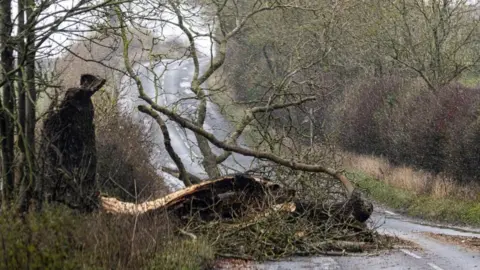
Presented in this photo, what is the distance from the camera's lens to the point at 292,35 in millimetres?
34812

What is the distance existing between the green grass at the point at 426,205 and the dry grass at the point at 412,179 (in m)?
0.23

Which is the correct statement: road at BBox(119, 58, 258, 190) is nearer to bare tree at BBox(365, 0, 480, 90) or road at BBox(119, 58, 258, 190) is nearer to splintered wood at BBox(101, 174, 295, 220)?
splintered wood at BBox(101, 174, 295, 220)

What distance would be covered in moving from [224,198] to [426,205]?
1295 centimetres

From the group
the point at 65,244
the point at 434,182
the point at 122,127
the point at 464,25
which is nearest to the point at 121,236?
the point at 65,244

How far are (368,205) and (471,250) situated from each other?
2.73 meters

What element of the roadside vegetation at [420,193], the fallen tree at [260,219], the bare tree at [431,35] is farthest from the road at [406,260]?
the bare tree at [431,35]

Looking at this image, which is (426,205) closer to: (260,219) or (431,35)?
(431,35)

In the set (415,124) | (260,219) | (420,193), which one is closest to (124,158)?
(260,219)

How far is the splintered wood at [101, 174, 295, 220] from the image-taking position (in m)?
15.0

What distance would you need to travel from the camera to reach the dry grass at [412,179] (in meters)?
25.5

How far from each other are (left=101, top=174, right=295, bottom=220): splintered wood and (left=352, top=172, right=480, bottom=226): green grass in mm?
6634

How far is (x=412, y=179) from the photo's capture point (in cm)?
2855

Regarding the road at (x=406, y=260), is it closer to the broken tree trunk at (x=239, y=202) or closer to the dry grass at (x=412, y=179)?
the broken tree trunk at (x=239, y=202)

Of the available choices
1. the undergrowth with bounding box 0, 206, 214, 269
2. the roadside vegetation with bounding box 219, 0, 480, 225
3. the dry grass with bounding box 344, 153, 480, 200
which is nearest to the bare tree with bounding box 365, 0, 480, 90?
the roadside vegetation with bounding box 219, 0, 480, 225
